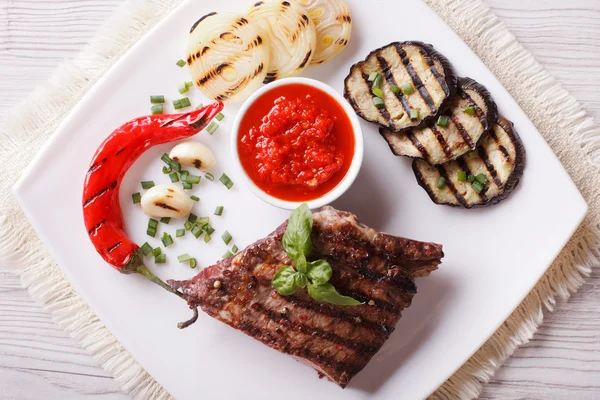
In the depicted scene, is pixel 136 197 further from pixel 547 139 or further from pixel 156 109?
pixel 547 139

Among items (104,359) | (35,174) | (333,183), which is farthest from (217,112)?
(104,359)

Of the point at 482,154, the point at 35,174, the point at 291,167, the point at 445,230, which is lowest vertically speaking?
the point at 445,230

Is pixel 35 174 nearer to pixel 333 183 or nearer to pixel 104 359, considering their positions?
pixel 104 359

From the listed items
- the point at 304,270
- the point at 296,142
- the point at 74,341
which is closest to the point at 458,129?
the point at 296,142

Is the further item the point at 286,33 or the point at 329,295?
the point at 286,33

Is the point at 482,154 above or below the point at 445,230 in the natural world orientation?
above

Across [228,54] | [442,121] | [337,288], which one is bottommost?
[337,288]
